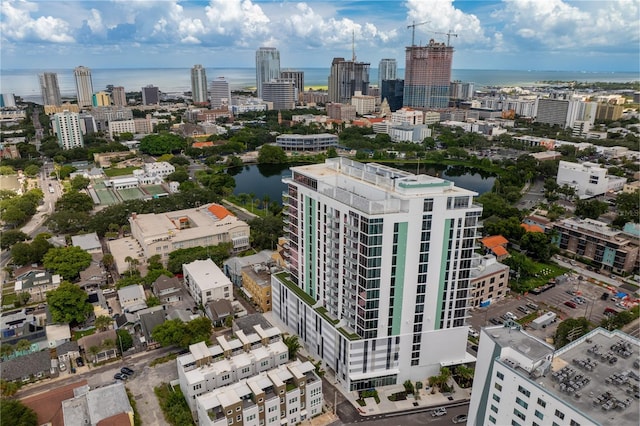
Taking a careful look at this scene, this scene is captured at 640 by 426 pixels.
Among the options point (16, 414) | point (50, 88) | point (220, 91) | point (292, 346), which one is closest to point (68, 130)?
point (50, 88)

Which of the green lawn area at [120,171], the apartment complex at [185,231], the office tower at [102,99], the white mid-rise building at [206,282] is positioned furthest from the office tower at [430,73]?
the white mid-rise building at [206,282]

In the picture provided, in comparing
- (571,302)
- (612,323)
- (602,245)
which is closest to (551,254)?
(602,245)

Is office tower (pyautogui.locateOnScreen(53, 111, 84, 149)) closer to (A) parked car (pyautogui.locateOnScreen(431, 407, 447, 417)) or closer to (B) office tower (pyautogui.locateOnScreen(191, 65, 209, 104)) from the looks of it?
(B) office tower (pyautogui.locateOnScreen(191, 65, 209, 104))

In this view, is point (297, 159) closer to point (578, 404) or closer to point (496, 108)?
point (578, 404)

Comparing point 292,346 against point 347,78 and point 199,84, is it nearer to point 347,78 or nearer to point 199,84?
point 347,78

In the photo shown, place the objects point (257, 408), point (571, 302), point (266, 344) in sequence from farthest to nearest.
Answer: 1. point (571, 302)
2. point (266, 344)
3. point (257, 408)
